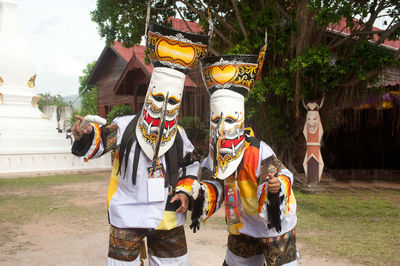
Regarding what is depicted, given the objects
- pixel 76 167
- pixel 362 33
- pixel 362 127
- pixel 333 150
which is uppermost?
pixel 362 33

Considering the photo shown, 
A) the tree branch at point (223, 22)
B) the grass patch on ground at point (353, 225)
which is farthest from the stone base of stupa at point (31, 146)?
the grass patch on ground at point (353, 225)

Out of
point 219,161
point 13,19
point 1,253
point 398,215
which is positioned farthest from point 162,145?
point 13,19

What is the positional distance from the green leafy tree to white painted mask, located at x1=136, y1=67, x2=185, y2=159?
4749 millimetres

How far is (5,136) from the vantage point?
12211mm

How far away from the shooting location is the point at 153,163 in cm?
254

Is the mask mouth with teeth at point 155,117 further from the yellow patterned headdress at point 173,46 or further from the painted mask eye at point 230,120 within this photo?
the painted mask eye at point 230,120

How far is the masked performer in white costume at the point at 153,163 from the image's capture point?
97.3 inches

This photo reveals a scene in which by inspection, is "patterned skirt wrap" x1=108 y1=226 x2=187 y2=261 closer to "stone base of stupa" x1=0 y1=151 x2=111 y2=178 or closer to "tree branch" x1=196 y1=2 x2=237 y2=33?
"tree branch" x1=196 y1=2 x2=237 y2=33

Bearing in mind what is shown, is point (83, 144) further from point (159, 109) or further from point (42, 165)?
point (42, 165)

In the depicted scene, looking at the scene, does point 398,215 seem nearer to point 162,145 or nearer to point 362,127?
point 162,145

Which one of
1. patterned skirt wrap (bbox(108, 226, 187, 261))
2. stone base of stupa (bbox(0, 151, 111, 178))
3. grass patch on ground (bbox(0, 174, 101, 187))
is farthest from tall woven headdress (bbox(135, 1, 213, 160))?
stone base of stupa (bbox(0, 151, 111, 178))

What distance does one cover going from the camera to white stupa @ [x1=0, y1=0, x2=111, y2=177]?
40.1ft

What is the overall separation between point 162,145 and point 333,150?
11.1 metres

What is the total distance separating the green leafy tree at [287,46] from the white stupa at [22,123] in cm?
562
